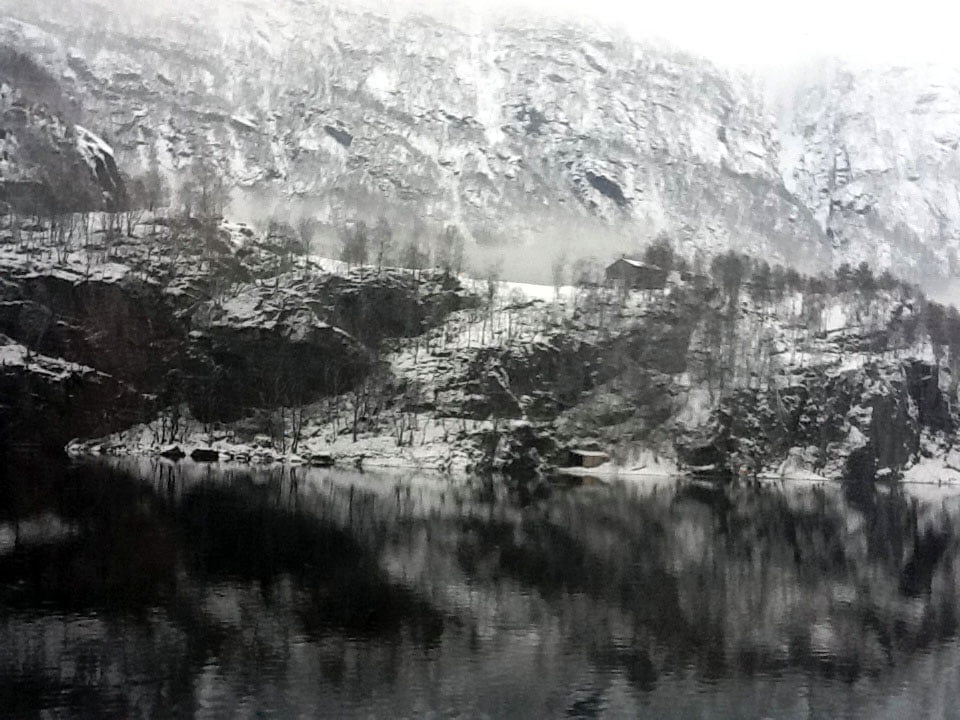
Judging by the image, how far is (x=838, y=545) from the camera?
2532 inches

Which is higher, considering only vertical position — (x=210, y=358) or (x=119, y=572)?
(x=210, y=358)

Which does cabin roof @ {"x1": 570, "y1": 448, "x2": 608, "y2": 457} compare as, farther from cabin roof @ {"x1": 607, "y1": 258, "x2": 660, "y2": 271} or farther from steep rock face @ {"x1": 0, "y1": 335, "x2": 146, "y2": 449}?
steep rock face @ {"x1": 0, "y1": 335, "x2": 146, "y2": 449}

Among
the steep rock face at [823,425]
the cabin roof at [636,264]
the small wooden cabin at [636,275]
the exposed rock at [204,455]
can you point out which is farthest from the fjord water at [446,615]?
the cabin roof at [636,264]

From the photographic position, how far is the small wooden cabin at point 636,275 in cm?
17800

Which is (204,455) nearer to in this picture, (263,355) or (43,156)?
(263,355)

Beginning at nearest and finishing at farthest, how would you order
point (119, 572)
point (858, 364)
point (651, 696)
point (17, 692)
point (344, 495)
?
point (17, 692) < point (651, 696) < point (119, 572) < point (344, 495) < point (858, 364)

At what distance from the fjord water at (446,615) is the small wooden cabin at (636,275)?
11186 centimetres

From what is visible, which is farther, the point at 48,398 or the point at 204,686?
the point at 48,398

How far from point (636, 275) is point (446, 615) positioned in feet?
498

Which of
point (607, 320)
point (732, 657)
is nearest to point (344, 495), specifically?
point (732, 657)

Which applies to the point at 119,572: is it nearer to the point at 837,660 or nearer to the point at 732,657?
the point at 732,657

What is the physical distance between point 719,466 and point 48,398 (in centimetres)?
10345

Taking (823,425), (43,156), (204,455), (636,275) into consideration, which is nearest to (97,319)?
(204,455)

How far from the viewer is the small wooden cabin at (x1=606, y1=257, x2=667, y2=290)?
584 feet
